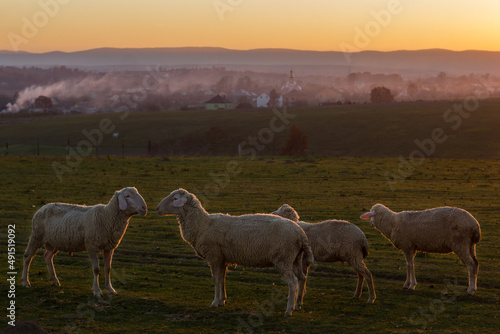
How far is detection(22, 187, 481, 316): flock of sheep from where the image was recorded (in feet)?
46.0

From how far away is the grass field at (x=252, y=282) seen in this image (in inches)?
516

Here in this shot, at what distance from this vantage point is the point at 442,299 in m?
15.1

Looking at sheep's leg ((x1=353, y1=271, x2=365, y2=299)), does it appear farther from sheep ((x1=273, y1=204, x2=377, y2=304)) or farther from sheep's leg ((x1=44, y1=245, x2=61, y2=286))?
sheep's leg ((x1=44, y1=245, x2=61, y2=286))

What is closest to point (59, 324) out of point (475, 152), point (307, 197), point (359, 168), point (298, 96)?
point (307, 197)

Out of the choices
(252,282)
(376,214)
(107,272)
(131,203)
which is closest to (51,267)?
(107,272)

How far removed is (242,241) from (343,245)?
8.89 feet

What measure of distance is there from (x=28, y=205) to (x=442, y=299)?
23113mm

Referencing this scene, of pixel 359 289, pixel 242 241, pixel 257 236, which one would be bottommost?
pixel 359 289

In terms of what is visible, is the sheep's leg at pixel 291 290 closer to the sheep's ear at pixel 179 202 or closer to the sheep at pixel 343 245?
the sheep at pixel 343 245

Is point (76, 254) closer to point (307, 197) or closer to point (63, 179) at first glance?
point (307, 197)

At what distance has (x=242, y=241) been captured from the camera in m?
14.2

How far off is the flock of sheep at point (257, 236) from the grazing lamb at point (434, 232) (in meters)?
0.03

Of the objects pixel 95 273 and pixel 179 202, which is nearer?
pixel 179 202

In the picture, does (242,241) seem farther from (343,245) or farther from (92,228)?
(92,228)
